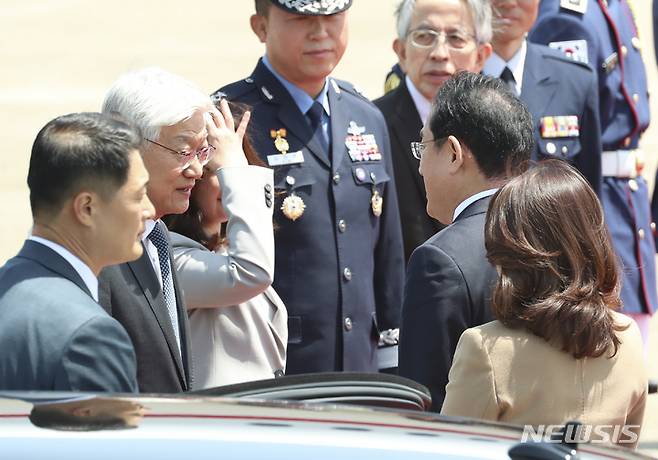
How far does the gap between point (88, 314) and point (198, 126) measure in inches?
45.8

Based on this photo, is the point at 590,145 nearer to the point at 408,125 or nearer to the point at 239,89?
the point at 408,125

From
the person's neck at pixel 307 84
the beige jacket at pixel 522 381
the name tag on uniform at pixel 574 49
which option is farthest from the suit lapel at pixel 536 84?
the beige jacket at pixel 522 381

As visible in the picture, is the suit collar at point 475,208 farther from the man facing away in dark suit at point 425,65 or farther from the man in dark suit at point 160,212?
the man facing away in dark suit at point 425,65

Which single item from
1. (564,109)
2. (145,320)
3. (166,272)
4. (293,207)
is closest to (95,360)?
(145,320)

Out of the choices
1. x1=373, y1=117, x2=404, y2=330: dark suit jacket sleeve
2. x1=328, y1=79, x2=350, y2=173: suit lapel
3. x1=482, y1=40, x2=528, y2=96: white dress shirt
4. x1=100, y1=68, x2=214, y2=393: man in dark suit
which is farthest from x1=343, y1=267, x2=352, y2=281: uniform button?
x1=482, y1=40, x2=528, y2=96: white dress shirt

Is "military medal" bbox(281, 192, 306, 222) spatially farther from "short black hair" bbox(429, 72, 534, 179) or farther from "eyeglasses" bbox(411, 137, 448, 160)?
"short black hair" bbox(429, 72, 534, 179)

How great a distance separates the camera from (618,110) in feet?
20.3

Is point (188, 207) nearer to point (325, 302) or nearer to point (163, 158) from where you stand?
point (163, 158)

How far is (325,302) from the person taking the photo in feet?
15.7

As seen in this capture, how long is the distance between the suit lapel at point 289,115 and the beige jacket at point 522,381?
1836mm

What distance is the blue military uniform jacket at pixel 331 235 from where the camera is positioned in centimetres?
478

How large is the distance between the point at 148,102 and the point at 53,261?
3.08 feet

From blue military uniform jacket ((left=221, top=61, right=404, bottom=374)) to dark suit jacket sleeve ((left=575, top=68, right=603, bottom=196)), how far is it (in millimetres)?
1038

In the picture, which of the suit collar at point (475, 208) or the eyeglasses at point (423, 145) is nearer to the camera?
the suit collar at point (475, 208)
